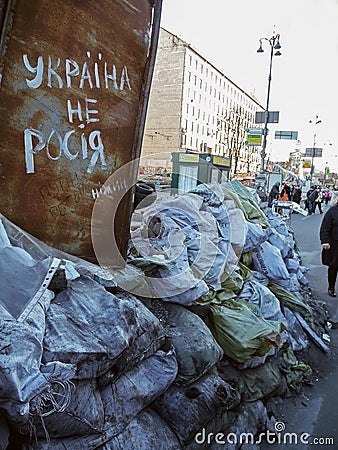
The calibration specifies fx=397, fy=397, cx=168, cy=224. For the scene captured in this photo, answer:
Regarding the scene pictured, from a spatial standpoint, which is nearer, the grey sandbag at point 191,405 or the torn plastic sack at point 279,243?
the grey sandbag at point 191,405

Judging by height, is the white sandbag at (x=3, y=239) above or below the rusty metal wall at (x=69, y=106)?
below

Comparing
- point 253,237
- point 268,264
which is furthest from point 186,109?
point 253,237

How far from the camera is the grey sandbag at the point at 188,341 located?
2201mm

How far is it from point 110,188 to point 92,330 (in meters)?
1.09

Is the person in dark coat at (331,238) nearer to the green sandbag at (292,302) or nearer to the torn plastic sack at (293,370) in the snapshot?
the green sandbag at (292,302)

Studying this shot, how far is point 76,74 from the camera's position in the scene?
2.15m

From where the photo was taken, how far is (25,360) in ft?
4.28

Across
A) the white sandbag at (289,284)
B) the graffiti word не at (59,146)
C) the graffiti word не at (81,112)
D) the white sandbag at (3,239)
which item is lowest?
the white sandbag at (289,284)

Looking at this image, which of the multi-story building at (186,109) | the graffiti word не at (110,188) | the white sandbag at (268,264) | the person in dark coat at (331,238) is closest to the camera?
the graffiti word не at (110,188)

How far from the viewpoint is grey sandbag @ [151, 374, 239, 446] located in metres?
2.00

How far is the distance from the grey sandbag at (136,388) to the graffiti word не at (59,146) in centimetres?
112

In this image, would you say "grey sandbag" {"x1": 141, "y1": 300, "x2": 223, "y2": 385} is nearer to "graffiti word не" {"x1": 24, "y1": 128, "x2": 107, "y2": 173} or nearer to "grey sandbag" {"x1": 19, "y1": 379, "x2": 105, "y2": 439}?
"grey sandbag" {"x1": 19, "y1": 379, "x2": 105, "y2": 439}

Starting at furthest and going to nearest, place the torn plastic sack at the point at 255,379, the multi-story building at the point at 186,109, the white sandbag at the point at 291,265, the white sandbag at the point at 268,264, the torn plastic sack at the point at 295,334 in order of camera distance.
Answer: the multi-story building at the point at 186,109 < the white sandbag at the point at 291,265 < the white sandbag at the point at 268,264 < the torn plastic sack at the point at 295,334 < the torn plastic sack at the point at 255,379

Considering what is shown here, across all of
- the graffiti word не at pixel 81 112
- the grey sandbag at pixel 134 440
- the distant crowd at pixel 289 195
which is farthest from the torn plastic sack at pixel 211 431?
the distant crowd at pixel 289 195
